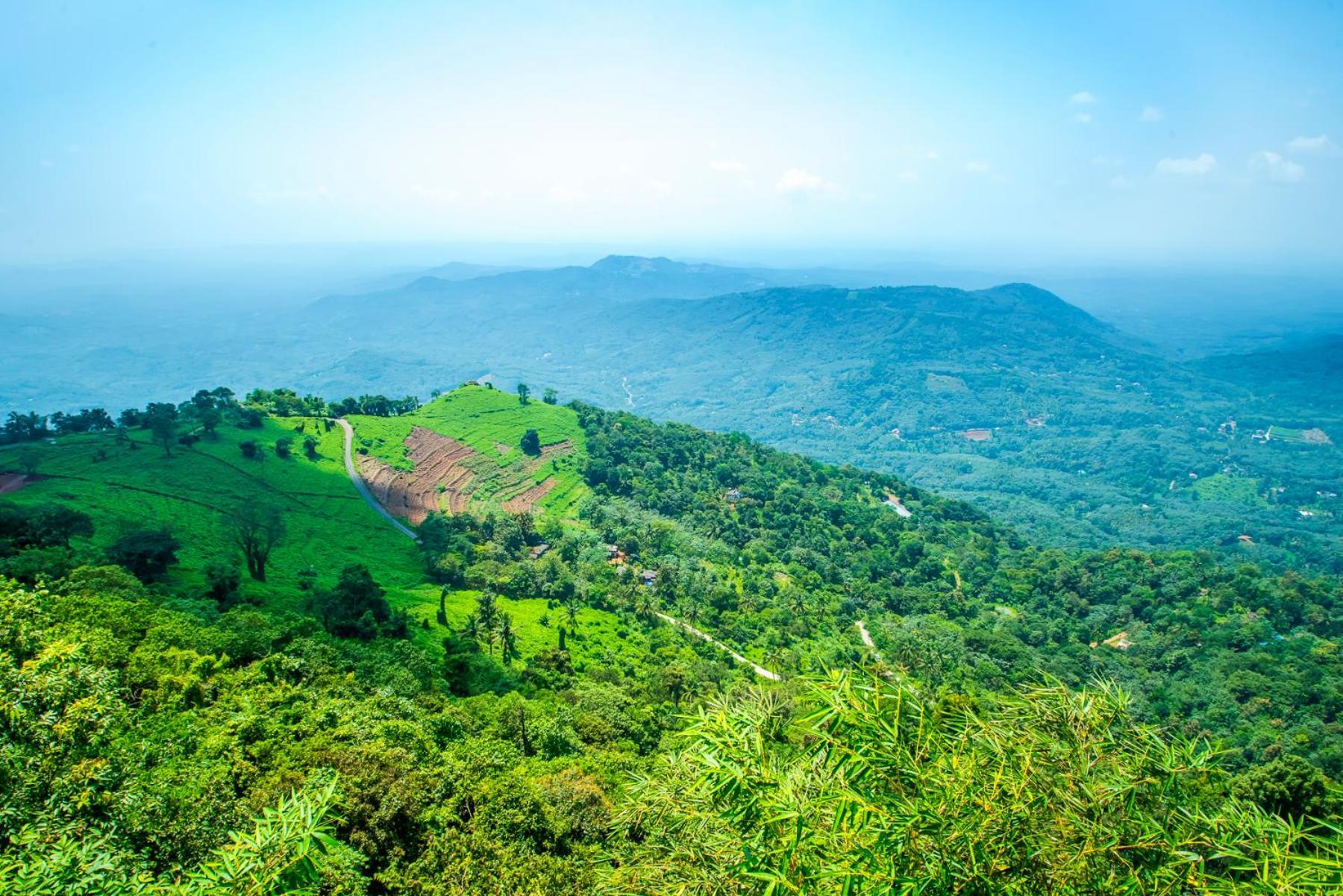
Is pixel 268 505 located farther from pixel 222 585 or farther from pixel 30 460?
pixel 222 585

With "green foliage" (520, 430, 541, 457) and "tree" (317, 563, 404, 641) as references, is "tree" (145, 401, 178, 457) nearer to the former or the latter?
"tree" (317, 563, 404, 641)

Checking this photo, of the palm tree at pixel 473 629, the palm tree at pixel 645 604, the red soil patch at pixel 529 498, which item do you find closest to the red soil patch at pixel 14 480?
the palm tree at pixel 473 629

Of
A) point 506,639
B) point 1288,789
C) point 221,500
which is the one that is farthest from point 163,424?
point 1288,789

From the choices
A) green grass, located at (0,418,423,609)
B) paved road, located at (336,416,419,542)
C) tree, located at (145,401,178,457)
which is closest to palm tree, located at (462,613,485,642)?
green grass, located at (0,418,423,609)

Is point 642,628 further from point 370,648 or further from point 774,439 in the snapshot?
point 774,439

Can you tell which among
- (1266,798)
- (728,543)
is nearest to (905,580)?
(728,543)

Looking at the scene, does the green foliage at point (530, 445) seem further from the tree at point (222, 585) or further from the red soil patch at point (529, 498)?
the tree at point (222, 585)
